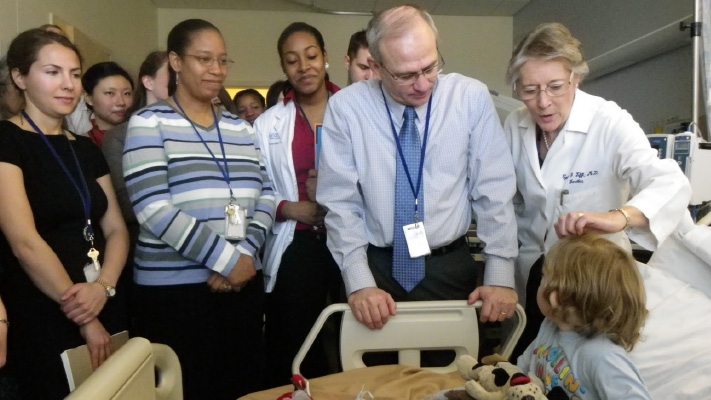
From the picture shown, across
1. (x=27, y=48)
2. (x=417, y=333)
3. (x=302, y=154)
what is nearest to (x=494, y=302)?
(x=417, y=333)

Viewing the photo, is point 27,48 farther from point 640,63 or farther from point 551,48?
point 640,63

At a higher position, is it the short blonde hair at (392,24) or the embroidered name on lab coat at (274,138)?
the short blonde hair at (392,24)

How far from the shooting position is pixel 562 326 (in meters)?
1.39

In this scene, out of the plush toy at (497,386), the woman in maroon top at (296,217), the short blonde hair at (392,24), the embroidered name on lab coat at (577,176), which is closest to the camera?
the plush toy at (497,386)

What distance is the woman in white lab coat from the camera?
62.2 inches

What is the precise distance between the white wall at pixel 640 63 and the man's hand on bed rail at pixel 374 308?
355cm

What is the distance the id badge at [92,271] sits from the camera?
68.3 inches

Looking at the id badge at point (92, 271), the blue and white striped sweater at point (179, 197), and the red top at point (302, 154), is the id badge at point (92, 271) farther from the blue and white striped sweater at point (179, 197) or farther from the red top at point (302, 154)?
the red top at point (302, 154)

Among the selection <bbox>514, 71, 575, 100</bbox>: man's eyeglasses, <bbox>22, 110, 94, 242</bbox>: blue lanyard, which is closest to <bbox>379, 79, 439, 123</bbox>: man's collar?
<bbox>514, 71, 575, 100</bbox>: man's eyeglasses

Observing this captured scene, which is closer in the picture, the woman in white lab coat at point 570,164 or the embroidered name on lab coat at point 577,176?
the woman in white lab coat at point 570,164

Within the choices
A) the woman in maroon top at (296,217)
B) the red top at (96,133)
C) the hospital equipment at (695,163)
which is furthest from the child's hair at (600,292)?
the red top at (96,133)

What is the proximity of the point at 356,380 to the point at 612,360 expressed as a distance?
62 centimetres

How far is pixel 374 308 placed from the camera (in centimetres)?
159

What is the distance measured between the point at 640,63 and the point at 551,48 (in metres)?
3.73
